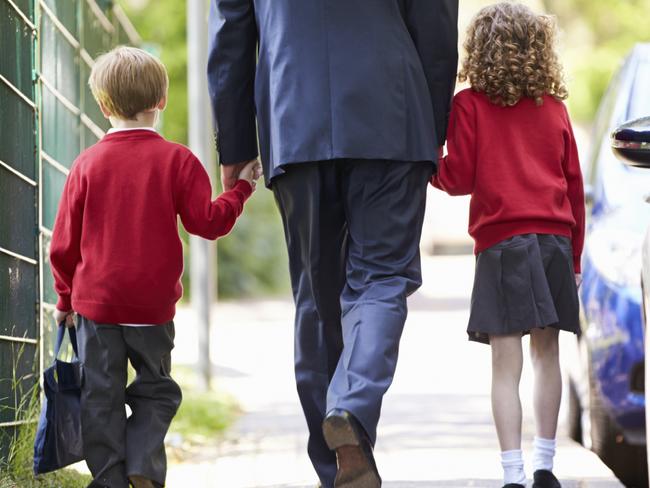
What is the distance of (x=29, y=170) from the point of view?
4766mm

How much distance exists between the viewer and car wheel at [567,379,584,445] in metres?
6.36

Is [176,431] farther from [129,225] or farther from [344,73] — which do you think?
[344,73]

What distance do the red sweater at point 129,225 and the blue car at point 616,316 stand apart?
1.64 metres

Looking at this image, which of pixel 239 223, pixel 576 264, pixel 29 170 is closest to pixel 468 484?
pixel 576 264

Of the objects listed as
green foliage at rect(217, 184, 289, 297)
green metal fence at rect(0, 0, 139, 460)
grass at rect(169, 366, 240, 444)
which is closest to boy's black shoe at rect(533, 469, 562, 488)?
green metal fence at rect(0, 0, 139, 460)

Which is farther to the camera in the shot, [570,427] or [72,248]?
[570,427]

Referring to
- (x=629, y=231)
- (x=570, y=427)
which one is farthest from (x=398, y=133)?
(x=570, y=427)

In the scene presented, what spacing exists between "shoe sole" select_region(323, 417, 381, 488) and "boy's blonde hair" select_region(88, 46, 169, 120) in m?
1.21

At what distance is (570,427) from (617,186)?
1.47 metres

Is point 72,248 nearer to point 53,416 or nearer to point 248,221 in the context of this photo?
point 53,416

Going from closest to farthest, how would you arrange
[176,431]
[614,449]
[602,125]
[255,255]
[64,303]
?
[64,303], [614,449], [602,125], [176,431], [255,255]

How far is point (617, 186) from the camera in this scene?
18.2ft

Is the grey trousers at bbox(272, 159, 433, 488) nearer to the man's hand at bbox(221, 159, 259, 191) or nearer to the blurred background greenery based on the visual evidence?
the man's hand at bbox(221, 159, 259, 191)

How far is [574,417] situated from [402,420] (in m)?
1.18
